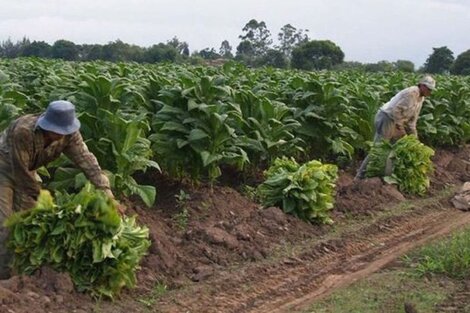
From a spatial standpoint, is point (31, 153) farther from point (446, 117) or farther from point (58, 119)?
point (446, 117)

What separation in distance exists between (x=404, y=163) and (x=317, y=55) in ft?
124

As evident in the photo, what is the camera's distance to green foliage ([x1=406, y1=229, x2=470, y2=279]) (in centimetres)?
689

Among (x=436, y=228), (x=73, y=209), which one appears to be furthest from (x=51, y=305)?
(x=436, y=228)

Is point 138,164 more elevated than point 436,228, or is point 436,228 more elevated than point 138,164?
point 138,164

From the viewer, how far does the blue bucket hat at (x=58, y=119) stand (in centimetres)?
556

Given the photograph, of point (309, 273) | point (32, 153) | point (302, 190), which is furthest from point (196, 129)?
point (32, 153)

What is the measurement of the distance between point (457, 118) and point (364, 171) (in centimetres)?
428

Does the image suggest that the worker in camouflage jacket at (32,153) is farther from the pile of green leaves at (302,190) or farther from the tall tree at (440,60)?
the tall tree at (440,60)

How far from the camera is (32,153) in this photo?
599 centimetres

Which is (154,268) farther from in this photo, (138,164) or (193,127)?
(193,127)

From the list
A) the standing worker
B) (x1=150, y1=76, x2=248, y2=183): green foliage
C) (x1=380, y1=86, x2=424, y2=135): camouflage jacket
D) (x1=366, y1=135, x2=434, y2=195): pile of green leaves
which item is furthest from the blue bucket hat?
(x1=380, y1=86, x2=424, y2=135): camouflage jacket

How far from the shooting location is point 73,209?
5688 mm

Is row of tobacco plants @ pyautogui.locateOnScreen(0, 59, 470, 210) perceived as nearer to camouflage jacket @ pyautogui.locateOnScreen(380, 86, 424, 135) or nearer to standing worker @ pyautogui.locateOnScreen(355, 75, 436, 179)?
standing worker @ pyautogui.locateOnScreen(355, 75, 436, 179)

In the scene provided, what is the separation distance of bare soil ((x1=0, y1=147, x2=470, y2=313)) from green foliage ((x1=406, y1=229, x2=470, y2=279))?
11.3 inches
